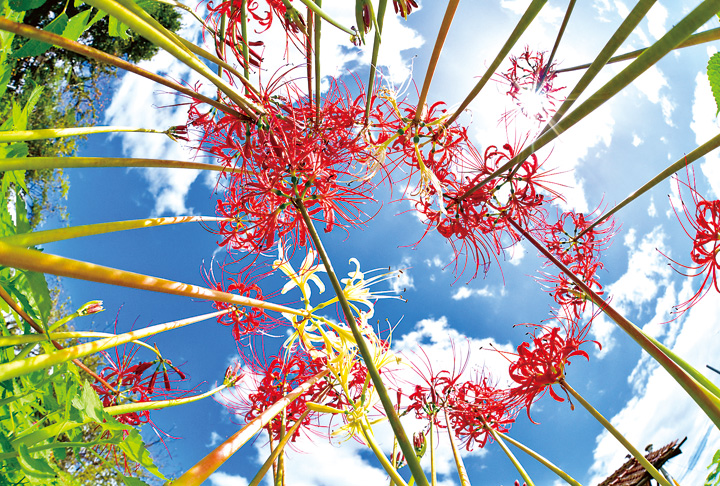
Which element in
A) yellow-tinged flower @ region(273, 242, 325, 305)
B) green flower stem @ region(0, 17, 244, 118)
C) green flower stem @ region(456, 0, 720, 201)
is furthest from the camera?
yellow-tinged flower @ region(273, 242, 325, 305)

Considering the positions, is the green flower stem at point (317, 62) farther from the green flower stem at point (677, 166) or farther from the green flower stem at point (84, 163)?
the green flower stem at point (677, 166)

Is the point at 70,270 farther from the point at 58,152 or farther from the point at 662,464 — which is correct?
the point at 58,152

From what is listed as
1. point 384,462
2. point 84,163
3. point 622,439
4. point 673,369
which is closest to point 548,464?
point 622,439

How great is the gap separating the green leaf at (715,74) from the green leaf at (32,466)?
1151mm

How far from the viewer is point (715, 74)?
2.06 ft

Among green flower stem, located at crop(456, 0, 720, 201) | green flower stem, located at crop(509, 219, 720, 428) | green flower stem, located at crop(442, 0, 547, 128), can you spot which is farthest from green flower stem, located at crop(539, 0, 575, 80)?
green flower stem, located at crop(509, 219, 720, 428)

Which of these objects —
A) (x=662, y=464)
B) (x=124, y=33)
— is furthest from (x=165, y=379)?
(x=662, y=464)

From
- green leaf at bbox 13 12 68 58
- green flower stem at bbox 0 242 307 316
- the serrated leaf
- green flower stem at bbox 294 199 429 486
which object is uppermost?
green leaf at bbox 13 12 68 58

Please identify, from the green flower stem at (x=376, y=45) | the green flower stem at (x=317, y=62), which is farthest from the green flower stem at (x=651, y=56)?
the green flower stem at (x=317, y=62)

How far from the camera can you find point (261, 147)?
36.4 inches

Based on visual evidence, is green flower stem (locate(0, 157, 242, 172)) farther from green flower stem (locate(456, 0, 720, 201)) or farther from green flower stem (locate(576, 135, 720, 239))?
green flower stem (locate(576, 135, 720, 239))

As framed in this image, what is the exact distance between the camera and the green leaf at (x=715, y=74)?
2.05 ft

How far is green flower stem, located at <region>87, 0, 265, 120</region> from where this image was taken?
521 millimetres

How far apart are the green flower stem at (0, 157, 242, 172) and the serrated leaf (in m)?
0.42
